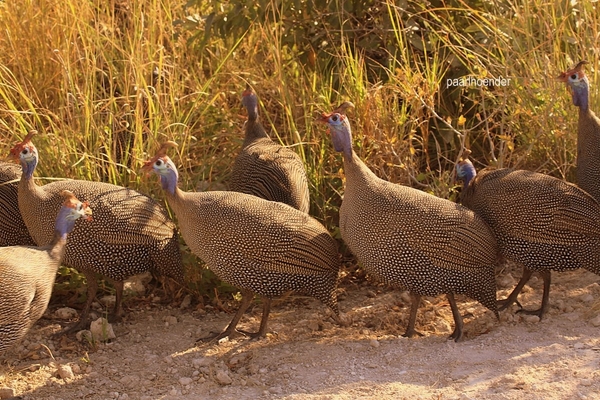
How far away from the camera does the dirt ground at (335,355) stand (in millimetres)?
3914

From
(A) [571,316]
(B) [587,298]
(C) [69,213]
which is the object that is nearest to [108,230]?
(C) [69,213]

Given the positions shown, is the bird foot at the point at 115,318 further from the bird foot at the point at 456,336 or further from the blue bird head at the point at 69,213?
the bird foot at the point at 456,336

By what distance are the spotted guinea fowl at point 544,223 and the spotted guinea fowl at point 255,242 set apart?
818 mm

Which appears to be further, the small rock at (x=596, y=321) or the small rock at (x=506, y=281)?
the small rock at (x=506, y=281)

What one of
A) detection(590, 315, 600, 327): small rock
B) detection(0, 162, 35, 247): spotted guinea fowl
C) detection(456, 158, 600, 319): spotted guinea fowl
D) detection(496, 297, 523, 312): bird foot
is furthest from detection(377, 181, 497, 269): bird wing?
detection(0, 162, 35, 247): spotted guinea fowl

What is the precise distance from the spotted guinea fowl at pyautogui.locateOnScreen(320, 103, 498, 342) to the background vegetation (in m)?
0.68

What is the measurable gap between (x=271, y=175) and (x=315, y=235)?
2.26 feet

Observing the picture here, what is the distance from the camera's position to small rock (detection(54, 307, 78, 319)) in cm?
483

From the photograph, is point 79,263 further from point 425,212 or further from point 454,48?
point 454,48

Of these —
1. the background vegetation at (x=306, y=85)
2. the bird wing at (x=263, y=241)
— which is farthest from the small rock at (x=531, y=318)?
the bird wing at (x=263, y=241)

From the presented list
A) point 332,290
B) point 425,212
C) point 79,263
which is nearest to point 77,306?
point 79,263

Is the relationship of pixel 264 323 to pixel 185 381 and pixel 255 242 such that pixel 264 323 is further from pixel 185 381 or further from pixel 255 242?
pixel 185 381

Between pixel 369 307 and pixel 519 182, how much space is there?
0.98 metres

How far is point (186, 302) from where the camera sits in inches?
193
